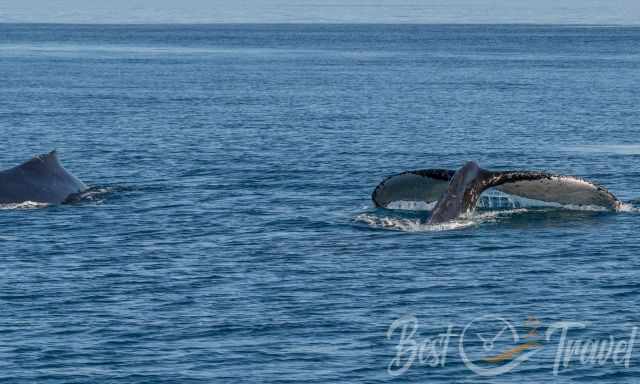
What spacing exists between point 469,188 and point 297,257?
A: 148 inches

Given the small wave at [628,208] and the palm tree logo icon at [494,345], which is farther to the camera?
the small wave at [628,208]

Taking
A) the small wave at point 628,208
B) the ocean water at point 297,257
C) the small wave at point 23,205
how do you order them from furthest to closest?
the small wave at point 23,205 < the small wave at point 628,208 < the ocean water at point 297,257

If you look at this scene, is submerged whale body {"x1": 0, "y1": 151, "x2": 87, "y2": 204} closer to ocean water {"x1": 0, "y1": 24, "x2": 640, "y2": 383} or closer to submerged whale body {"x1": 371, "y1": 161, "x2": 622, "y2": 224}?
ocean water {"x1": 0, "y1": 24, "x2": 640, "y2": 383}

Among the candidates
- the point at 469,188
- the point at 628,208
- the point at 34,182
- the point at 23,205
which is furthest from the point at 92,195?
the point at 628,208

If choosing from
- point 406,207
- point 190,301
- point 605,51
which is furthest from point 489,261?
point 605,51

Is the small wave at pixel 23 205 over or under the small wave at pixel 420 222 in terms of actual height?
under

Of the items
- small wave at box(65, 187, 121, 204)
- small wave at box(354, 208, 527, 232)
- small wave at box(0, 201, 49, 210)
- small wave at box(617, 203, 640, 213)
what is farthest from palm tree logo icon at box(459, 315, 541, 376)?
small wave at box(65, 187, 121, 204)

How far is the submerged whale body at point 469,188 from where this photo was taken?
27.6 m

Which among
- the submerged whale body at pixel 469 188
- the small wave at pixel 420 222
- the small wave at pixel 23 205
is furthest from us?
the small wave at pixel 23 205

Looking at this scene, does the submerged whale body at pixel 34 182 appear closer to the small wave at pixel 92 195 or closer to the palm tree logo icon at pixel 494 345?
the small wave at pixel 92 195

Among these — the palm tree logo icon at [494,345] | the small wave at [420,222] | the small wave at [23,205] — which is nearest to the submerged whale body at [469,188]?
the small wave at [420,222]

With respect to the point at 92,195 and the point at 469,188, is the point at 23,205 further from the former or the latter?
the point at 469,188

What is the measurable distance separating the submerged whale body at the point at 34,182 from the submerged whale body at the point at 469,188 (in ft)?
27.7

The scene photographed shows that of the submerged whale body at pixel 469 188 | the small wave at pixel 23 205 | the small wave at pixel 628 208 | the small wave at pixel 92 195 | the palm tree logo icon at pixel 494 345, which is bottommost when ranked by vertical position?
the small wave at pixel 92 195
